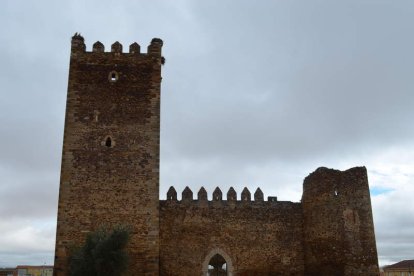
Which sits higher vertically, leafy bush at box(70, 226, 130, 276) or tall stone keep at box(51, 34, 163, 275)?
tall stone keep at box(51, 34, 163, 275)

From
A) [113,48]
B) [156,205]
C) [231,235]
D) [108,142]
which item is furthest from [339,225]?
[113,48]

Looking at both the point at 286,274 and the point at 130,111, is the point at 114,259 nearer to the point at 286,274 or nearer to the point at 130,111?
the point at 130,111

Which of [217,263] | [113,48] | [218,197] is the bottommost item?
[217,263]

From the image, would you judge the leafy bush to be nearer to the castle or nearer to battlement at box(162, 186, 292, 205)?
the castle

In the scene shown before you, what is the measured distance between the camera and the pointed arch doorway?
53.2ft

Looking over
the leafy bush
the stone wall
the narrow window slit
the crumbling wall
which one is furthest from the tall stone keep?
the crumbling wall

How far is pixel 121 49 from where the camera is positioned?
16.3m

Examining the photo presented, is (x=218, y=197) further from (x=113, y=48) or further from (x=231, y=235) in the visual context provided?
(x=113, y=48)

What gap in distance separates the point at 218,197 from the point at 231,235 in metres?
1.49

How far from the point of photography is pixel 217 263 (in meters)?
21.2

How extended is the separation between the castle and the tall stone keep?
0.11ft

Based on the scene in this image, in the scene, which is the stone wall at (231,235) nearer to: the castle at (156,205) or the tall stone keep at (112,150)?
the castle at (156,205)

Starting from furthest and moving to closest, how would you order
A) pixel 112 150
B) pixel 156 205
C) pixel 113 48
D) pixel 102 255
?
pixel 113 48 < pixel 112 150 < pixel 156 205 < pixel 102 255

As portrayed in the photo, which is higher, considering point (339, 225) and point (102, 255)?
point (339, 225)
